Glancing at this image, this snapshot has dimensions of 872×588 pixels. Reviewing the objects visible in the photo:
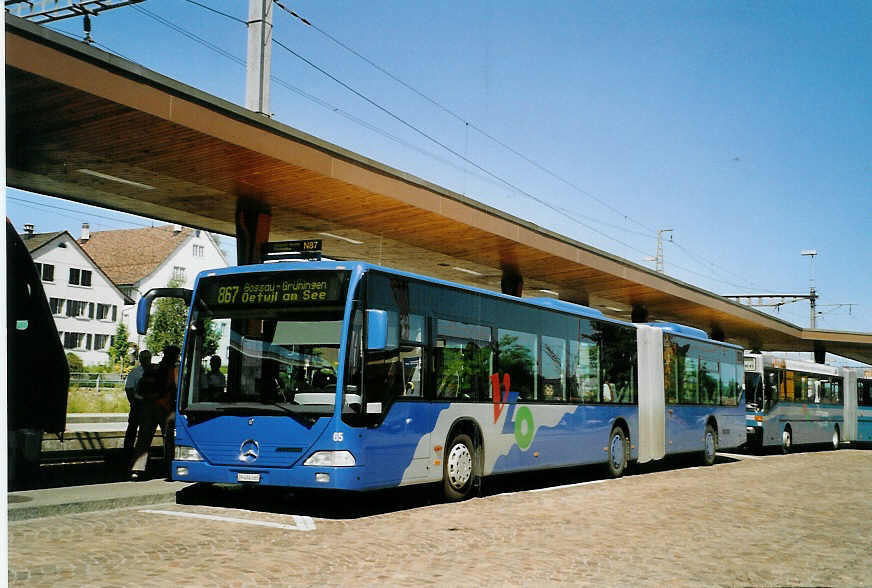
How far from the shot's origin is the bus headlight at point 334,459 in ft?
34.4

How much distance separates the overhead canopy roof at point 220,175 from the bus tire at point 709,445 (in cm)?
539

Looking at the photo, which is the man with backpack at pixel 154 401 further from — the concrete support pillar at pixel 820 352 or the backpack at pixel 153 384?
the concrete support pillar at pixel 820 352

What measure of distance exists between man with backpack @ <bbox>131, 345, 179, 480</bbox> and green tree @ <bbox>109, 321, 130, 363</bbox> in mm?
60711

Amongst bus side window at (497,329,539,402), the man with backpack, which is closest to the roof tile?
the man with backpack

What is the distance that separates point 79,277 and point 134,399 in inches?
2556

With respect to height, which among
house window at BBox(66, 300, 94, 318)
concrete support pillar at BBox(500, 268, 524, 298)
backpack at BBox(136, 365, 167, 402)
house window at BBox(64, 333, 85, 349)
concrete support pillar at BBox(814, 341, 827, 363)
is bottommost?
backpack at BBox(136, 365, 167, 402)

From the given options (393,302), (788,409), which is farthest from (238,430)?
(788,409)

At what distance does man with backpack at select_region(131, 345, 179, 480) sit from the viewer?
13188mm

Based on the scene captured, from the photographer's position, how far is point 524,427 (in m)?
14.6

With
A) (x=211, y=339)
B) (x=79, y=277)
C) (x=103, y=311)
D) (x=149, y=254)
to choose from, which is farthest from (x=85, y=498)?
(x=149, y=254)

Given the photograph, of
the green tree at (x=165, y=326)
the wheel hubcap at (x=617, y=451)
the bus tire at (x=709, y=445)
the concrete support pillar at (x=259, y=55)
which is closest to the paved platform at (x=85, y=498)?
the concrete support pillar at (x=259, y=55)

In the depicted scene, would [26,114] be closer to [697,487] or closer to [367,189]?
[367,189]

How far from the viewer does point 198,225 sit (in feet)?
69.1

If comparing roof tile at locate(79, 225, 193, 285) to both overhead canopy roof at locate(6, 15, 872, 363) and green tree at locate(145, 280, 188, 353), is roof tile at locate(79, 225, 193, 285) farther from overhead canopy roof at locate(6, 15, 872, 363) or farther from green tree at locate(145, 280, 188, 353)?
overhead canopy roof at locate(6, 15, 872, 363)
